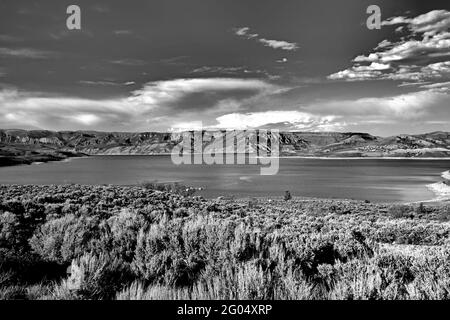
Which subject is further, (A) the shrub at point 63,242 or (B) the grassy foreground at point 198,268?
(A) the shrub at point 63,242

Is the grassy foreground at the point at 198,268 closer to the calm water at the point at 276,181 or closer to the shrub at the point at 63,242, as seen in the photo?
the shrub at the point at 63,242

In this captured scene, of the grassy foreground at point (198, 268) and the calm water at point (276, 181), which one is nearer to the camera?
the grassy foreground at point (198, 268)

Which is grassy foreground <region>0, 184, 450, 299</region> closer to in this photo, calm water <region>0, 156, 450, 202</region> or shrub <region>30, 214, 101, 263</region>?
shrub <region>30, 214, 101, 263</region>

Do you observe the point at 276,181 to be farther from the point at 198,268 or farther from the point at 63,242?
the point at 198,268

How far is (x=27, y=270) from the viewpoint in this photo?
18.3 feet

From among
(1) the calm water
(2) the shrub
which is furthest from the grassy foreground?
(1) the calm water

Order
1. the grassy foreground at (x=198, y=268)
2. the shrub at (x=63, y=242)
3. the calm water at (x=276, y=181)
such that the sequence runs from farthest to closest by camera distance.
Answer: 1. the calm water at (x=276, y=181)
2. the shrub at (x=63, y=242)
3. the grassy foreground at (x=198, y=268)

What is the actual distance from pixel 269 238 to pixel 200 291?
3371mm

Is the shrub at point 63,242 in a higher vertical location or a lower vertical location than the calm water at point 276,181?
higher

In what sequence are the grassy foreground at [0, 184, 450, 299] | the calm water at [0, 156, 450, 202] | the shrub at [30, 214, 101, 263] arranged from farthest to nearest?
the calm water at [0, 156, 450, 202]
the shrub at [30, 214, 101, 263]
the grassy foreground at [0, 184, 450, 299]

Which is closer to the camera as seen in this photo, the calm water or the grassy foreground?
the grassy foreground

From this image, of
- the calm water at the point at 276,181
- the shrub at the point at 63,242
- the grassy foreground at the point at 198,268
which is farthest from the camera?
the calm water at the point at 276,181

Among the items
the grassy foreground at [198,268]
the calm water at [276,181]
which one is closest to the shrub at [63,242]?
the grassy foreground at [198,268]
